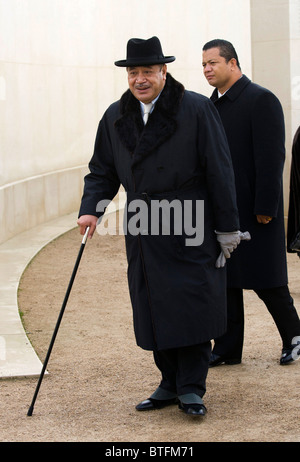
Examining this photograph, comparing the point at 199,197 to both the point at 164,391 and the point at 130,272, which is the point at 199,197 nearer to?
the point at 130,272

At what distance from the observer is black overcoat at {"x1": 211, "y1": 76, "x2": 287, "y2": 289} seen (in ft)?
15.0

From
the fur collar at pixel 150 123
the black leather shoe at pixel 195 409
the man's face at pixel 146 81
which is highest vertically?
the man's face at pixel 146 81

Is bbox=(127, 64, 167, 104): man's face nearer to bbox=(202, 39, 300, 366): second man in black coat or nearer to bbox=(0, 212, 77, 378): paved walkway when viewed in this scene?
bbox=(202, 39, 300, 366): second man in black coat

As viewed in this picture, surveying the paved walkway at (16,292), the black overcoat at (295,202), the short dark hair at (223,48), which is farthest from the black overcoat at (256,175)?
the paved walkway at (16,292)

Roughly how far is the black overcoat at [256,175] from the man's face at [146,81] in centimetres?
86

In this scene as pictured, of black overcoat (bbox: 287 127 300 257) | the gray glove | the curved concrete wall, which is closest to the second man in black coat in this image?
the gray glove

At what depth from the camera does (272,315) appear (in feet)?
15.8

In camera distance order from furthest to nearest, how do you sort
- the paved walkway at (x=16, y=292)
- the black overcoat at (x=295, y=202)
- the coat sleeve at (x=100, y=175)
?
1. the black overcoat at (x=295, y=202)
2. the paved walkway at (x=16, y=292)
3. the coat sleeve at (x=100, y=175)

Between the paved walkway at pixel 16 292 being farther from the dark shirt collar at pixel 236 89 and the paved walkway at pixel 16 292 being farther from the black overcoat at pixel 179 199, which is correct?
the dark shirt collar at pixel 236 89

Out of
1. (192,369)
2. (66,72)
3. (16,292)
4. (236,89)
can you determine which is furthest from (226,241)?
(66,72)

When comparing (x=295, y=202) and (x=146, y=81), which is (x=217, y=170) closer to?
(x=146, y=81)

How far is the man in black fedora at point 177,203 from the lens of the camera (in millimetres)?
3889

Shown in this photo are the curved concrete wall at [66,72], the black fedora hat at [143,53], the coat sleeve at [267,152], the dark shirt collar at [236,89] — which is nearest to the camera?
the black fedora hat at [143,53]

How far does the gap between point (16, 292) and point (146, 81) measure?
10.5ft
